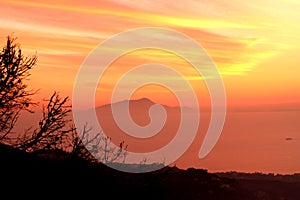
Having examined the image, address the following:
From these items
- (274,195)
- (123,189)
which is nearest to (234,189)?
(274,195)

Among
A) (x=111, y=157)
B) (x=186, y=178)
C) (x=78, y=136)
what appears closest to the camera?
(x=78, y=136)

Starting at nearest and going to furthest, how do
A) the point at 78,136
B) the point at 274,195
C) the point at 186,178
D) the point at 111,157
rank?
the point at 78,136
the point at 111,157
the point at 186,178
the point at 274,195

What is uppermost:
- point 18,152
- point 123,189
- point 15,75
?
point 15,75

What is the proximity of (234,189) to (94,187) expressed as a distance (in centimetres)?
3348

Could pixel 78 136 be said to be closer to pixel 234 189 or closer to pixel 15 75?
pixel 15 75

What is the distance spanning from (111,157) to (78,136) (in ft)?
6.79

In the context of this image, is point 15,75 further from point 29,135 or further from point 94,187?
point 94,187

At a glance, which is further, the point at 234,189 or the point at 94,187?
the point at 234,189

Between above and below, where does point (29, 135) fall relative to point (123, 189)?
above

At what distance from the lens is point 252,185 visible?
2854 inches

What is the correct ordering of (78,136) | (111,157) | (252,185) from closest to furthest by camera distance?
(78,136), (111,157), (252,185)

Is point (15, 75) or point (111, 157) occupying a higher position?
point (15, 75)

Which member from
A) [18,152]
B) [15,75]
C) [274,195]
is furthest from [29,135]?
[274,195]

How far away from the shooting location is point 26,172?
68.8ft
